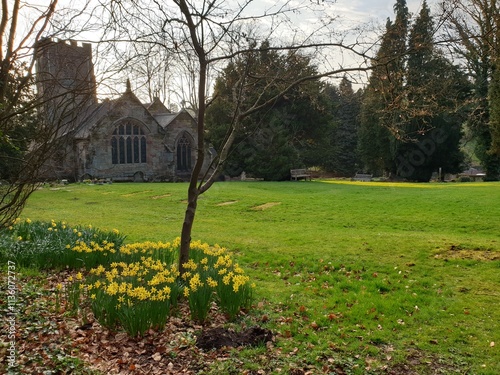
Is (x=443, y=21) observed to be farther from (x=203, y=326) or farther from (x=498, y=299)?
(x=203, y=326)

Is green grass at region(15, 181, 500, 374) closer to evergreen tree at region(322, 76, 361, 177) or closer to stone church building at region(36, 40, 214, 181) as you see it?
stone church building at region(36, 40, 214, 181)

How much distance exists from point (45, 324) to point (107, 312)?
768mm

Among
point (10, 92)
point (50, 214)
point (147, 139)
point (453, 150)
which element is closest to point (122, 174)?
point (147, 139)

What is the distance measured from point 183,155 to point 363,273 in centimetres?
3103

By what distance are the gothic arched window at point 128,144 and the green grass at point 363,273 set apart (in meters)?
17.5

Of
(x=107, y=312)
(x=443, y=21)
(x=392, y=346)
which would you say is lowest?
(x=392, y=346)

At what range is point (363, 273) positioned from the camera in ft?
24.5

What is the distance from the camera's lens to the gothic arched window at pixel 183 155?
36.8 m

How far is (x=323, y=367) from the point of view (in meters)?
4.48

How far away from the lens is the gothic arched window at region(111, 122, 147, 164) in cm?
3325

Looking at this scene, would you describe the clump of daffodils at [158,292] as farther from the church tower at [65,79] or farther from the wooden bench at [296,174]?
the wooden bench at [296,174]
